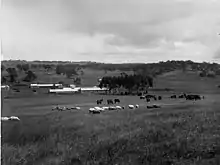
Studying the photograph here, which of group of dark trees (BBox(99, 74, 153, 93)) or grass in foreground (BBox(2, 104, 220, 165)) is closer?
grass in foreground (BBox(2, 104, 220, 165))

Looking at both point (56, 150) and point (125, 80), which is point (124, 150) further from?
point (125, 80)

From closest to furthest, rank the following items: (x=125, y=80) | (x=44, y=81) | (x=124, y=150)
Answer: (x=124, y=150) → (x=125, y=80) → (x=44, y=81)

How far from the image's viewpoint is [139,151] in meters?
20.7

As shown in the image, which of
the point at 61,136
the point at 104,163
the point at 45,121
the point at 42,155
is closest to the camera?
the point at 104,163

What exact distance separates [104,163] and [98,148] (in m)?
3.91

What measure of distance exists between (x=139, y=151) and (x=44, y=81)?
140 meters

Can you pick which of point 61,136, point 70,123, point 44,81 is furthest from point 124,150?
point 44,81

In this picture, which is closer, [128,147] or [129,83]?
[128,147]

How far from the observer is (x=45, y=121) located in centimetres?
4359

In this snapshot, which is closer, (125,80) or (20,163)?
(20,163)

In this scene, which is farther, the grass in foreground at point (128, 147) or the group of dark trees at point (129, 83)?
the group of dark trees at point (129, 83)

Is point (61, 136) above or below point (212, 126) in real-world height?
below

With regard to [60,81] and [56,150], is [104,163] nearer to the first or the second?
[56,150]

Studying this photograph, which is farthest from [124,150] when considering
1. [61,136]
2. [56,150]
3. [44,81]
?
[44,81]
